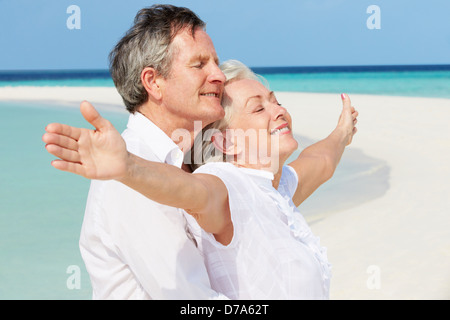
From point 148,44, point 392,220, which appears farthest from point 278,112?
point 392,220

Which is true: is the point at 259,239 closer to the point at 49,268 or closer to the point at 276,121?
the point at 276,121

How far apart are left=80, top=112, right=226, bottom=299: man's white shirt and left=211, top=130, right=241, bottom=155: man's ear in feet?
1.43

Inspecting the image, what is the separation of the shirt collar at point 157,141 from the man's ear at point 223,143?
0.19 m

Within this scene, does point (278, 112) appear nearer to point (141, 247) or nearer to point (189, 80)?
point (189, 80)

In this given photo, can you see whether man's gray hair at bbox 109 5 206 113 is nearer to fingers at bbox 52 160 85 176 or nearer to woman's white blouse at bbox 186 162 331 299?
woman's white blouse at bbox 186 162 331 299

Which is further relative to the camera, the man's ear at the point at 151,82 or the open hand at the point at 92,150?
the man's ear at the point at 151,82

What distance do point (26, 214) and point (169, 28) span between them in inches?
210

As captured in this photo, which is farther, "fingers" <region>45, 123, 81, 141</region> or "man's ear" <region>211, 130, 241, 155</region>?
"man's ear" <region>211, 130, 241, 155</region>

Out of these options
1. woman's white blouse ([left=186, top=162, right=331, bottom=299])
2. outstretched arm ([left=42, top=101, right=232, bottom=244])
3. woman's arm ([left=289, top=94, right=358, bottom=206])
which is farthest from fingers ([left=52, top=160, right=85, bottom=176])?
woman's arm ([left=289, top=94, right=358, bottom=206])

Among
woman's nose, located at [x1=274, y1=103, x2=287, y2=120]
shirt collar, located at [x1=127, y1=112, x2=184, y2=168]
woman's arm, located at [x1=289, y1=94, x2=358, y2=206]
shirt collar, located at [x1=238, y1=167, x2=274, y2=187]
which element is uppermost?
woman's nose, located at [x1=274, y1=103, x2=287, y2=120]

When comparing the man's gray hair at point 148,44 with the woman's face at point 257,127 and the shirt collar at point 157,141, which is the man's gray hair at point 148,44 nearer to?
the shirt collar at point 157,141

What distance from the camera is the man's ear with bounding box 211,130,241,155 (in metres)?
2.64

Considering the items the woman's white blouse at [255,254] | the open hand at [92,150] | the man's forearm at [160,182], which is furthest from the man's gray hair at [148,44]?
the open hand at [92,150]

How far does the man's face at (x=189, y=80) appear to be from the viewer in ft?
8.73
